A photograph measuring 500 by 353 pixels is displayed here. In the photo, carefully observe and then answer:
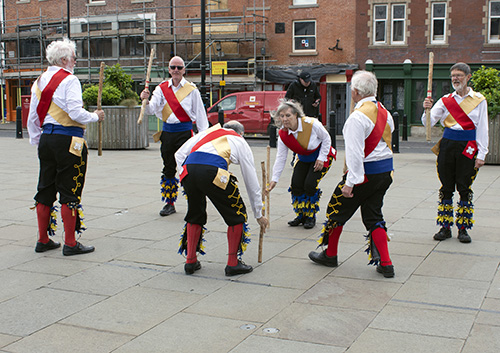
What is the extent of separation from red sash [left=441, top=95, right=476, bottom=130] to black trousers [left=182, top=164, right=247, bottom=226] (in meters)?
2.74

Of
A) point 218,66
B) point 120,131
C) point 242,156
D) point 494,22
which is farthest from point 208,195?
point 494,22

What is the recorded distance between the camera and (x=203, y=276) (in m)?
5.46

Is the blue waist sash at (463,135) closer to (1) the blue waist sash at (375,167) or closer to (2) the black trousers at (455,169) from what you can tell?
(2) the black trousers at (455,169)

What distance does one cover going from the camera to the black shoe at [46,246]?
6184mm

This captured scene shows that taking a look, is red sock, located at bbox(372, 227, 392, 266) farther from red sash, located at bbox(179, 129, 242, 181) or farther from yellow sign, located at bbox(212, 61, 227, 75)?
yellow sign, located at bbox(212, 61, 227, 75)

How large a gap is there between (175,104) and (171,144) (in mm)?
497

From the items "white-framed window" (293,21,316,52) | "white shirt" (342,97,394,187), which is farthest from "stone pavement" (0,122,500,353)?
"white-framed window" (293,21,316,52)

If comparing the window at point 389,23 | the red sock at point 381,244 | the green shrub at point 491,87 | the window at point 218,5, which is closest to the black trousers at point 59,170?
the red sock at point 381,244

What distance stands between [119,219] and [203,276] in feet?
8.58

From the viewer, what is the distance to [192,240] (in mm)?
5434

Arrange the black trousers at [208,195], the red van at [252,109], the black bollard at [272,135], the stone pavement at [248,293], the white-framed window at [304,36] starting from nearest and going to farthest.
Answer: the stone pavement at [248,293] → the black trousers at [208,195] → the black bollard at [272,135] → the red van at [252,109] → the white-framed window at [304,36]

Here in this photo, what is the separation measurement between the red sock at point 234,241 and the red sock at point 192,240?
28 centimetres

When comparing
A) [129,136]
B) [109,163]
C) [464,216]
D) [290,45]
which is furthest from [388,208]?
[290,45]

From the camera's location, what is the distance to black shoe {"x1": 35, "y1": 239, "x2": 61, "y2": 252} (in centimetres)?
618
